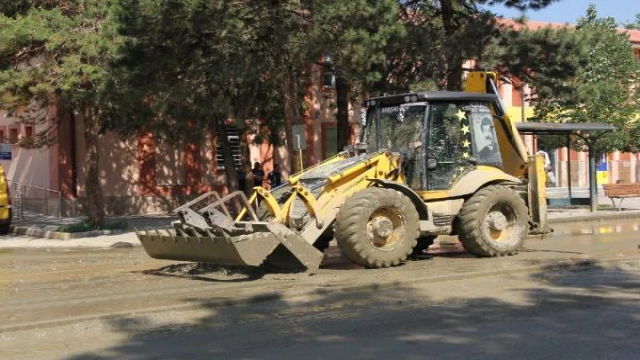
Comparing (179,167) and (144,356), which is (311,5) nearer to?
(144,356)

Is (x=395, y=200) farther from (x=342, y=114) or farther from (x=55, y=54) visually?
(x=342, y=114)

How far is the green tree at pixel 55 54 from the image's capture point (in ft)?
59.0

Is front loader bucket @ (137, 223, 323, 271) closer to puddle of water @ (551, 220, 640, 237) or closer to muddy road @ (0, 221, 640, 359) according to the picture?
muddy road @ (0, 221, 640, 359)

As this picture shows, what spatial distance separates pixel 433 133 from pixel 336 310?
4.57 m

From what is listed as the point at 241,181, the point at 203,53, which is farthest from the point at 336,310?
the point at 241,181

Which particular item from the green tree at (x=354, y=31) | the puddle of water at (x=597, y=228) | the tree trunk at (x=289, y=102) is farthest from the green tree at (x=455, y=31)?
the puddle of water at (x=597, y=228)

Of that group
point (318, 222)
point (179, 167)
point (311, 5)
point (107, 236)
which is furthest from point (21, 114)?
point (318, 222)

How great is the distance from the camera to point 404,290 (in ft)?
30.6

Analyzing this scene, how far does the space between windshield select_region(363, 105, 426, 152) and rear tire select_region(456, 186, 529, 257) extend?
145 centimetres

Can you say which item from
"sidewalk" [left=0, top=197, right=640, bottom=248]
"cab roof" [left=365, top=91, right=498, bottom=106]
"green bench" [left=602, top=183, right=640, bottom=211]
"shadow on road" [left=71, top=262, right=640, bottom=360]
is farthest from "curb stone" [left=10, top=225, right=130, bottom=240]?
"green bench" [left=602, top=183, right=640, bottom=211]

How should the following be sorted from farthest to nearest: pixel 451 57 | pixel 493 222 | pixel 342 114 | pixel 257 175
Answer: pixel 257 175
pixel 342 114
pixel 451 57
pixel 493 222

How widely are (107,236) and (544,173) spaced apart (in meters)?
12.0

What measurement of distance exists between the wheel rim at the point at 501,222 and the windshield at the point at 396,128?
1843 mm

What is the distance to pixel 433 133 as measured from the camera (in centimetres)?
1186
